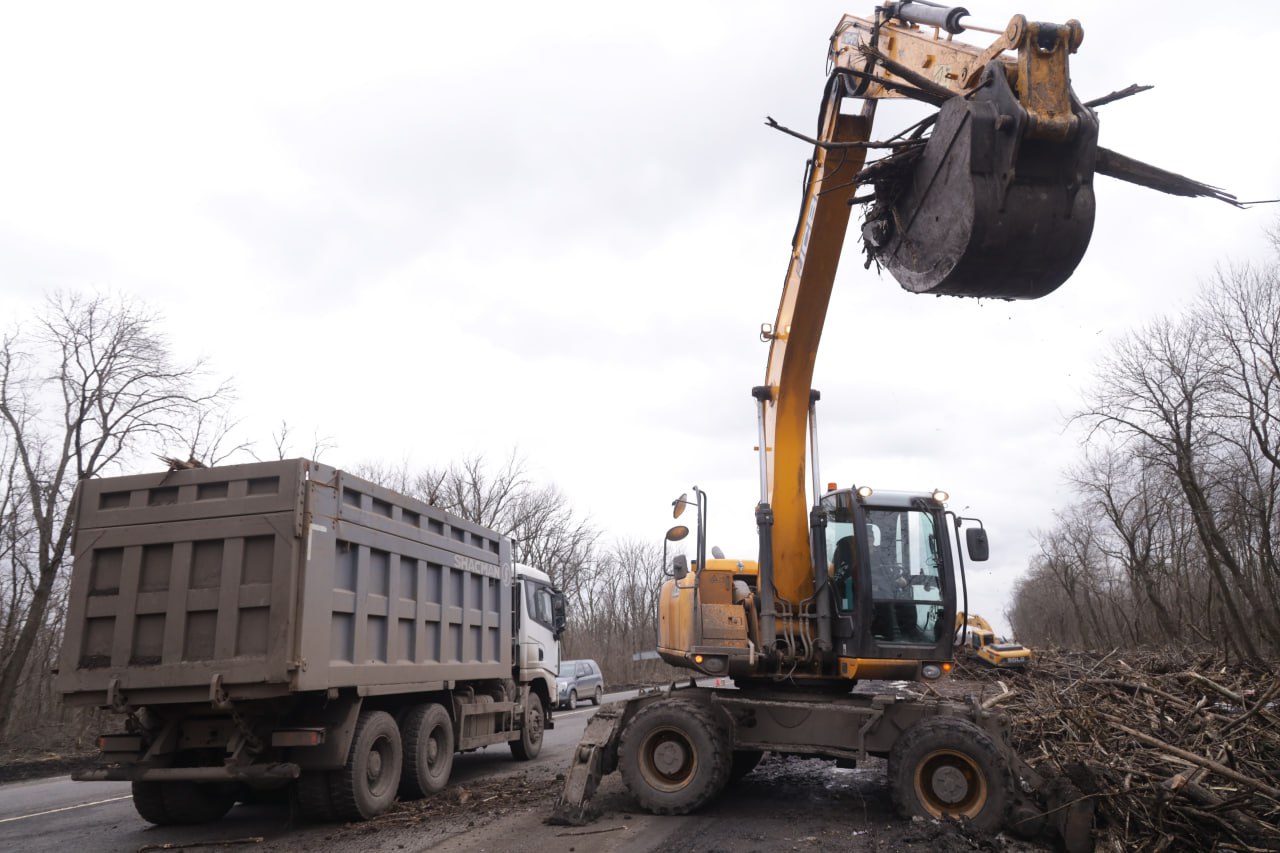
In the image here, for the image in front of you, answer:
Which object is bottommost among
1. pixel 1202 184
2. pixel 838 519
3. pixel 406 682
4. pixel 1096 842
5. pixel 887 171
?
pixel 1096 842

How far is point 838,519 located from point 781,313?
2112mm

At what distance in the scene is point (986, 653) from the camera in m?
27.9

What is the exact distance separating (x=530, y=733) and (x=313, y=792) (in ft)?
17.2

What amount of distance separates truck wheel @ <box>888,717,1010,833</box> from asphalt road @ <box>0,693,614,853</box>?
5005 mm

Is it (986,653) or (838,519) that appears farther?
(986,653)

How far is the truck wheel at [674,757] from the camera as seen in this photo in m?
7.78

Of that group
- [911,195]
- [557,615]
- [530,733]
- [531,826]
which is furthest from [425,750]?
[911,195]

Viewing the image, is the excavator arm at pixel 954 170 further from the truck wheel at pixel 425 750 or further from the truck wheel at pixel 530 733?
the truck wheel at pixel 530 733

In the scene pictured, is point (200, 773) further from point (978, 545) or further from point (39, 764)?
point (39, 764)

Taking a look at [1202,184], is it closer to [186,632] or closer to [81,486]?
[186,632]

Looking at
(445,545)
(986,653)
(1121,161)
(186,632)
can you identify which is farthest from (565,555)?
(1121,161)

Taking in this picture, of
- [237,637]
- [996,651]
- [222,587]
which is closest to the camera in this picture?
[237,637]

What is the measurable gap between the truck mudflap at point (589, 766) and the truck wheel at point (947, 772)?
8.53 ft

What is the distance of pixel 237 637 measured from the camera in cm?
709
